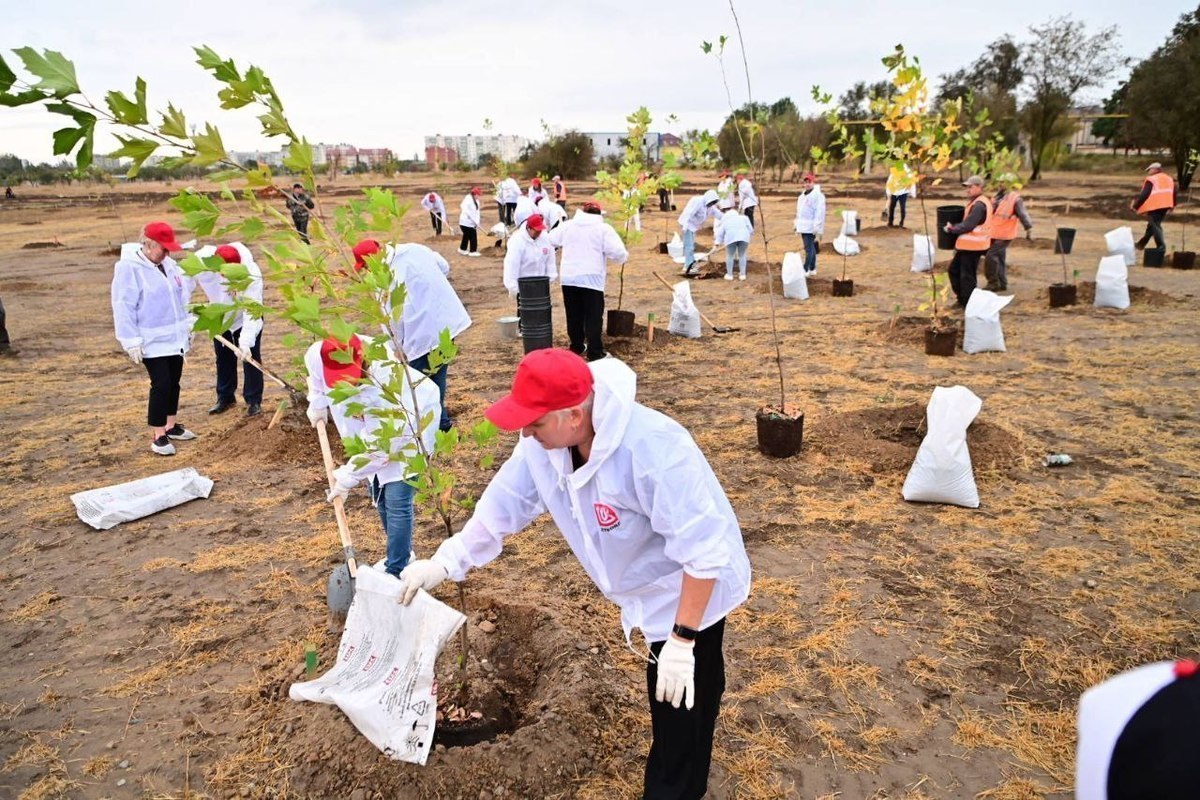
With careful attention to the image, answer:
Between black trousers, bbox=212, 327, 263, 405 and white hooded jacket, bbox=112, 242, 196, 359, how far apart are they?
668 mm

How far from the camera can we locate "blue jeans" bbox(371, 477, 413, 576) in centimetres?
335

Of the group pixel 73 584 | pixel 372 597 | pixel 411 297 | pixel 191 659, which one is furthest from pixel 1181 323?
pixel 73 584

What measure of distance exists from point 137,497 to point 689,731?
4.34 meters

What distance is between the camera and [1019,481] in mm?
4750

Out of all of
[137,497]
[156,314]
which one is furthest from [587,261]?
[137,497]

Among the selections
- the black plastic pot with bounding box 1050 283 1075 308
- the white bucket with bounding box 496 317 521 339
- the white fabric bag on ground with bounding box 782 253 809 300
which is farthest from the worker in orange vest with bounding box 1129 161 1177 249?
the white bucket with bounding box 496 317 521 339

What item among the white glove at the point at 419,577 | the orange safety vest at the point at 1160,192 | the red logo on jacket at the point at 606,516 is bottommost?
the white glove at the point at 419,577

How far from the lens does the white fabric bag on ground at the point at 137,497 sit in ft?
15.3

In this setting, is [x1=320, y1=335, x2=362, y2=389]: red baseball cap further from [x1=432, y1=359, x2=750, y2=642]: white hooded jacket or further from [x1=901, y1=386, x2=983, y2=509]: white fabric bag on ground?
[x1=901, y1=386, x2=983, y2=509]: white fabric bag on ground

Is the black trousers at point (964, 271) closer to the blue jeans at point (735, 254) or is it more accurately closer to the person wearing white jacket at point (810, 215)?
the person wearing white jacket at point (810, 215)

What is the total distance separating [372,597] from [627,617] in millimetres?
902

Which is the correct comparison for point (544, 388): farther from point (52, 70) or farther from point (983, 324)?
point (983, 324)

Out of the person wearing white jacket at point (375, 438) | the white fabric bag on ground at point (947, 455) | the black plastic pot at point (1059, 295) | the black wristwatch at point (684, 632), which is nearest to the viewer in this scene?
the black wristwatch at point (684, 632)

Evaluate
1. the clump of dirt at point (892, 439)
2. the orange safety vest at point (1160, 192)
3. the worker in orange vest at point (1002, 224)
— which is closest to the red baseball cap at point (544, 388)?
the clump of dirt at point (892, 439)
